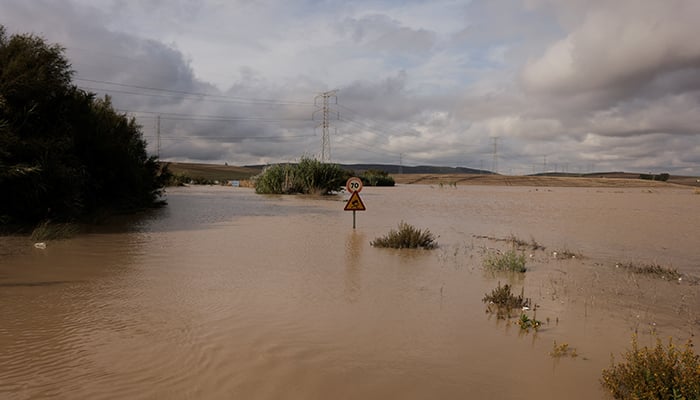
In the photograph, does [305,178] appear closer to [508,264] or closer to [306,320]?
[508,264]

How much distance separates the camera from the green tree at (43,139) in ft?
38.8

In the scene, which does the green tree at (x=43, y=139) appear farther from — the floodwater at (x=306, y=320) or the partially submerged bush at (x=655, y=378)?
the partially submerged bush at (x=655, y=378)

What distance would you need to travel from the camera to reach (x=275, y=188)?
35.4m

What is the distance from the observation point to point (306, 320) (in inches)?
220

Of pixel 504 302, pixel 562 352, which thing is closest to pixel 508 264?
pixel 504 302

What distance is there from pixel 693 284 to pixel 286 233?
942 cm

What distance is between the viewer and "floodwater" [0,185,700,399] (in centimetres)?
393

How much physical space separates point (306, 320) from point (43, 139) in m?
10.8

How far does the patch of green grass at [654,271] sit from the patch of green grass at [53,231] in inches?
494

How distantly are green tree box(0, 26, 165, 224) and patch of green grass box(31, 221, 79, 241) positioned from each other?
2.69 ft

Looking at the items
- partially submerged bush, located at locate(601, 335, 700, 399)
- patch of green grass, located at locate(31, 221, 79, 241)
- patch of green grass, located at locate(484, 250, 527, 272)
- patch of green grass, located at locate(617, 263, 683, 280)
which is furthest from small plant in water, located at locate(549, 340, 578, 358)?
patch of green grass, located at locate(31, 221, 79, 241)

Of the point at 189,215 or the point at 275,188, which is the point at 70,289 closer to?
the point at 189,215

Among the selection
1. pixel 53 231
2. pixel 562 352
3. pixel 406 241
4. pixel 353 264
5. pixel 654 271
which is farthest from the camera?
pixel 406 241

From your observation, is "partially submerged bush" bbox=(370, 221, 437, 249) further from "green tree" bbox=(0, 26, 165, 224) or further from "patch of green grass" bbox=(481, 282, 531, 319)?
"green tree" bbox=(0, 26, 165, 224)
